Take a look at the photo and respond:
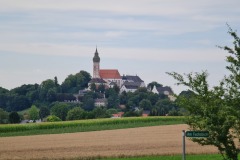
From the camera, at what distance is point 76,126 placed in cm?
6944

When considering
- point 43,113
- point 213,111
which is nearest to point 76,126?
point 213,111

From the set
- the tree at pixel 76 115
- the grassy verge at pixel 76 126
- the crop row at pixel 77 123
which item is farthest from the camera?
the tree at pixel 76 115

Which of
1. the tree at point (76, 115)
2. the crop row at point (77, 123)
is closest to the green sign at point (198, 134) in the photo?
the crop row at point (77, 123)

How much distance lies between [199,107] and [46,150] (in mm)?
19549

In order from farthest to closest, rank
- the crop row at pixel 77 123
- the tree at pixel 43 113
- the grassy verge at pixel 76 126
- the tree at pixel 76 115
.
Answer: the tree at pixel 43 113
the tree at pixel 76 115
the crop row at pixel 77 123
the grassy verge at pixel 76 126

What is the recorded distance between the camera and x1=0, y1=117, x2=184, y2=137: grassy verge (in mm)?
61881

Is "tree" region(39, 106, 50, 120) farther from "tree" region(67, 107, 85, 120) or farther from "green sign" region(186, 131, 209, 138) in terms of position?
"green sign" region(186, 131, 209, 138)

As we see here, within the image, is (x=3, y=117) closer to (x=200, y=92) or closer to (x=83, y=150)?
(x=83, y=150)

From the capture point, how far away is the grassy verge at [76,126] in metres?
61.9

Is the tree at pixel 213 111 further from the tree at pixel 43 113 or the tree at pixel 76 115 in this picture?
the tree at pixel 43 113

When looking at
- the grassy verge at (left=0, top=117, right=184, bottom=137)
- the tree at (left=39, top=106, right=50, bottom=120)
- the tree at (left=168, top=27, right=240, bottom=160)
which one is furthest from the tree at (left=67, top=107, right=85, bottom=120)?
the tree at (left=168, top=27, right=240, bottom=160)

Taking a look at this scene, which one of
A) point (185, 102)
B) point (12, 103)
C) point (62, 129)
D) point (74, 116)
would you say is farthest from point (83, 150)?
point (12, 103)

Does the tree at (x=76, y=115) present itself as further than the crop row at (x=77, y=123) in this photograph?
Yes

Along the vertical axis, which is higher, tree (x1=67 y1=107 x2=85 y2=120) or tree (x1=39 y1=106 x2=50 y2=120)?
tree (x1=39 y1=106 x2=50 y2=120)
